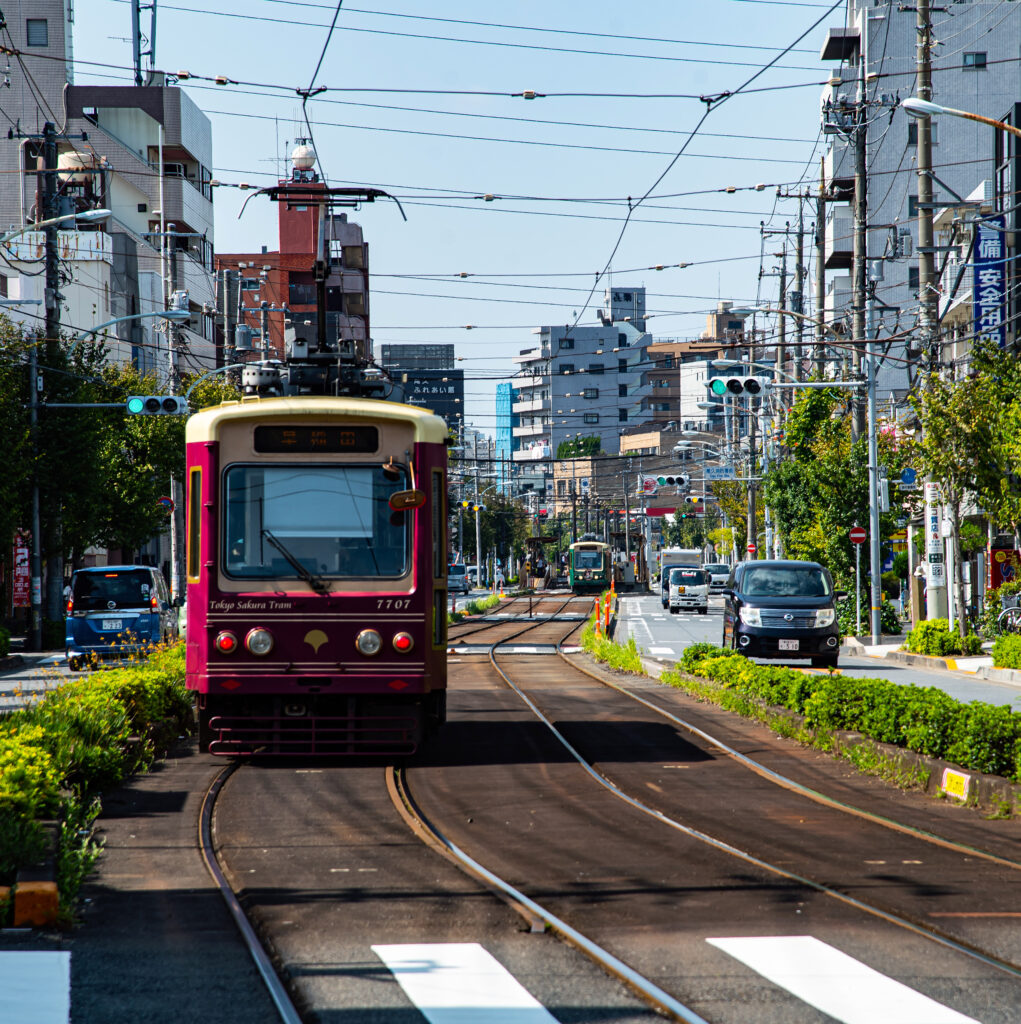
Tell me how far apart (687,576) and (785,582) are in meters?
33.0

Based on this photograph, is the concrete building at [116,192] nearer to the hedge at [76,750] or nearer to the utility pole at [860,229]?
the utility pole at [860,229]

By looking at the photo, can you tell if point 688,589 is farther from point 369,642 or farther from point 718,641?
point 369,642

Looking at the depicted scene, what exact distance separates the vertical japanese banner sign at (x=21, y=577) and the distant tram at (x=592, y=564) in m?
42.8

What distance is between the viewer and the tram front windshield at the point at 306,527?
1248 cm

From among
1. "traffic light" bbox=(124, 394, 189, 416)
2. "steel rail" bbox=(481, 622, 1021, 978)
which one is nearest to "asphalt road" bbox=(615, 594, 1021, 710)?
"steel rail" bbox=(481, 622, 1021, 978)

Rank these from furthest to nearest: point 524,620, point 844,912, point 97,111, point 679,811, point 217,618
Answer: point 97,111 → point 524,620 → point 217,618 → point 679,811 → point 844,912

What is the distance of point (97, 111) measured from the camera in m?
73.6

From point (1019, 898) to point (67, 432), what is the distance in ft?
113

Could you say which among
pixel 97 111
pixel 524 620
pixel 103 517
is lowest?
pixel 524 620

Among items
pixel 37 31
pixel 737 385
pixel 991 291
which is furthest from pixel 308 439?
pixel 37 31

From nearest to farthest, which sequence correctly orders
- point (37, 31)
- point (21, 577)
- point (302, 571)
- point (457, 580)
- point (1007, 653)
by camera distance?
point (302, 571)
point (1007, 653)
point (21, 577)
point (37, 31)
point (457, 580)

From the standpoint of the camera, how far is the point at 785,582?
90.3 feet

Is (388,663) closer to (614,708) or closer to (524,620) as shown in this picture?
(614,708)

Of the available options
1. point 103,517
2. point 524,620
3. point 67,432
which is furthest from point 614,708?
point 524,620
